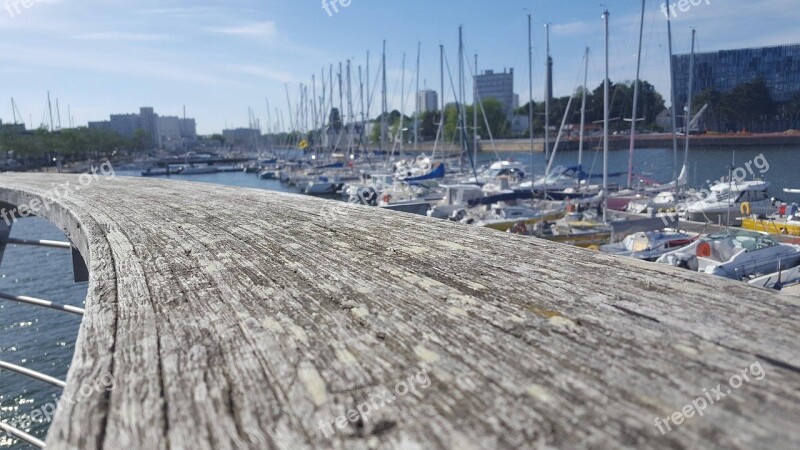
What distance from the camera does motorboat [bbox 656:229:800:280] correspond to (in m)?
13.2

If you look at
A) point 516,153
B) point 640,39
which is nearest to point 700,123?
point 640,39

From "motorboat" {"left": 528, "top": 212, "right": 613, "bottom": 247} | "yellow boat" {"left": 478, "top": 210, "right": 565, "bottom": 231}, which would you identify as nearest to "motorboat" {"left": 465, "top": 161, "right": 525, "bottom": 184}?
"yellow boat" {"left": 478, "top": 210, "right": 565, "bottom": 231}

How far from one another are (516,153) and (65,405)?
93398 millimetres

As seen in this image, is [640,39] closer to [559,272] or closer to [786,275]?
[786,275]

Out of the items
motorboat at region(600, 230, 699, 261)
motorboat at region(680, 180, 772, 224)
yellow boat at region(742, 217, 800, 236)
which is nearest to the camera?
motorboat at region(600, 230, 699, 261)

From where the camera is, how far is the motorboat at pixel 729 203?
2328 cm

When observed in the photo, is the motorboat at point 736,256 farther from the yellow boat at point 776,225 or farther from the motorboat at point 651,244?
the yellow boat at point 776,225

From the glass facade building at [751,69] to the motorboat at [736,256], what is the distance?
858 inches

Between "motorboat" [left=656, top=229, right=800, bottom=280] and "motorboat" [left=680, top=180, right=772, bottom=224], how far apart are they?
930cm

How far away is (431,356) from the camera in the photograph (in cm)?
165

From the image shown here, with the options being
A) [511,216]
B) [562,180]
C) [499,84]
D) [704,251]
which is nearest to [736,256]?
[704,251]

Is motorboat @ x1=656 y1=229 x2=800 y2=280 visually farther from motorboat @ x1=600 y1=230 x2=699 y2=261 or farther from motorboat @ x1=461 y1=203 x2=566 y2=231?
motorboat @ x1=461 y1=203 x2=566 y2=231

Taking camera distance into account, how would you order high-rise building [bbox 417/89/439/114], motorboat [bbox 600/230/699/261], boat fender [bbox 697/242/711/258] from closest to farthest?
1. boat fender [bbox 697/242/711/258]
2. motorboat [bbox 600/230/699/261]
3. high-rise building [bbox 417/89/439/114]

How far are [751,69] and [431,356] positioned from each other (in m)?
47.1
